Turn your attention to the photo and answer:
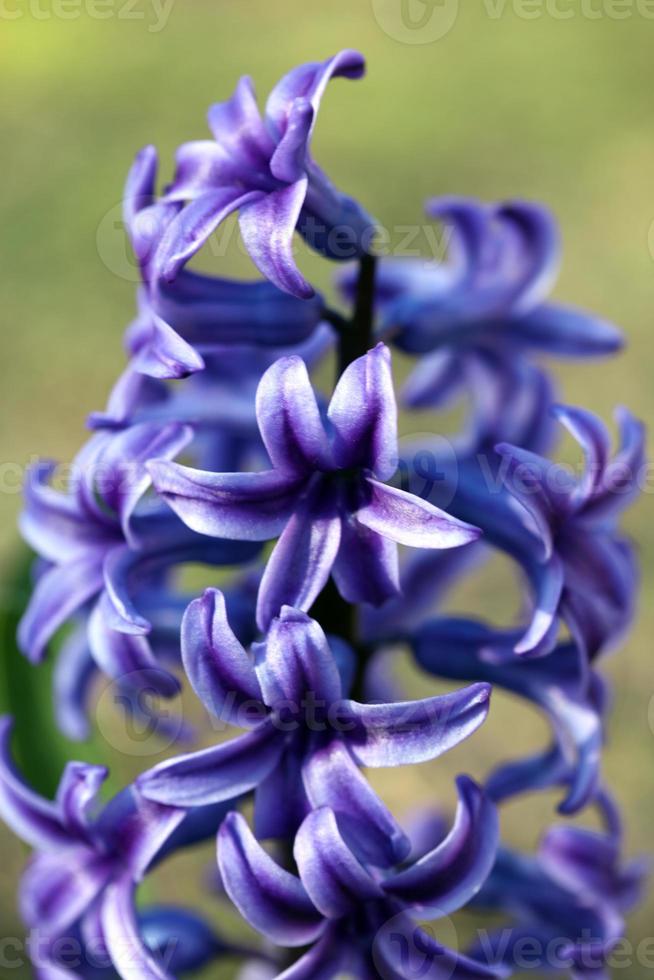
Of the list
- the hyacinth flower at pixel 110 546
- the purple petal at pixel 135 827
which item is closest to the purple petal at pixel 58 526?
the hyacinth flower at pixel 110 546

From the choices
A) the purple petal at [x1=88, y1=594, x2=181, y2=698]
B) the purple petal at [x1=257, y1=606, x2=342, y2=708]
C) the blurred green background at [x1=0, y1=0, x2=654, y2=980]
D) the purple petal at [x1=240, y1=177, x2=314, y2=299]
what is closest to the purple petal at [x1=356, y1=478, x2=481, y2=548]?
the purple petal at [x1=257, y1=606, x2=342, y2=708]

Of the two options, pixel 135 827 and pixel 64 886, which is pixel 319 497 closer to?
pixel 135 827

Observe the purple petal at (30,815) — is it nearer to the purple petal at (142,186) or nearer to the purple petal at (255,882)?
the purple petal at (255,882)

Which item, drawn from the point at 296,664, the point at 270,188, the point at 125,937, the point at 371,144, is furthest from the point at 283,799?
the point at 371,144

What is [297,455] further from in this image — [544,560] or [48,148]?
[48,148]

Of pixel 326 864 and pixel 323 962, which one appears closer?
pixel 326 864

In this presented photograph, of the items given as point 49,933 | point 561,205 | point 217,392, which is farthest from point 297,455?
point 561,205
